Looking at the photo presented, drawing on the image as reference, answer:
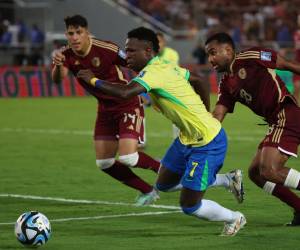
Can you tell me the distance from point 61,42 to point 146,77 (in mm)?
29452

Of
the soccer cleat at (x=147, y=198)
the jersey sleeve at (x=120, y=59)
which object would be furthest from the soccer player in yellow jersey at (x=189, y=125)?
the jersey sleeve at (x=120, y=59)

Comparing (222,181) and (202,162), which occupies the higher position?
(202,162)

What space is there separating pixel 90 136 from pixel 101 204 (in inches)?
387

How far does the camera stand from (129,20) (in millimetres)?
40938

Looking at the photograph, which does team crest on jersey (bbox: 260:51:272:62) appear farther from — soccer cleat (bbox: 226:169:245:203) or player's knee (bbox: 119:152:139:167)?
player's knee (bbox: 119:152:139:167)

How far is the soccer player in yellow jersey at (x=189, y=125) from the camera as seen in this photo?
859 cm

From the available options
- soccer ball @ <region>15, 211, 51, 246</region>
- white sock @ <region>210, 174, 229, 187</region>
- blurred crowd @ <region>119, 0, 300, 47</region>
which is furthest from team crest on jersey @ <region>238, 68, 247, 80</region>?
blurred crowd @ <region>119, 0, 300, 47</region>

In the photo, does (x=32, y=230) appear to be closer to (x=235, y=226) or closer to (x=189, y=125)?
(x=189, y=125)

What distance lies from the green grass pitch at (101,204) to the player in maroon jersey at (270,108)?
0.48 m

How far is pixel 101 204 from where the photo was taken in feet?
37.2

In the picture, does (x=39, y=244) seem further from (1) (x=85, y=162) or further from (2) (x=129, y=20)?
(2) (x=129, y=20)

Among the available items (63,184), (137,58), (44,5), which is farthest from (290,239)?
(44,5)

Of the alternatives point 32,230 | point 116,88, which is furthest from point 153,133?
point 32,230

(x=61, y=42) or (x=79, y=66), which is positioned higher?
(x=79, y=66)
